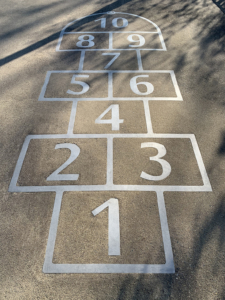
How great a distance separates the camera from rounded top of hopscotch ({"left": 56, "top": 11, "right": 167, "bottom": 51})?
10.5 m

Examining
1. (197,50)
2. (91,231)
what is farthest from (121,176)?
(197,50)

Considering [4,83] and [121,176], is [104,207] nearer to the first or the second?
[121,176]

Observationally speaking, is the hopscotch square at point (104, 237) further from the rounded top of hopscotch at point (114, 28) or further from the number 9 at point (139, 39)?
the number 9 at point (139, 39)

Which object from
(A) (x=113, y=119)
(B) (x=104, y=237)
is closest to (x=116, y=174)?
(B) (x=104, y=237)

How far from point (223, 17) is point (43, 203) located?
12.8 m

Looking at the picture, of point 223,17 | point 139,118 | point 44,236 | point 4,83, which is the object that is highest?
point 223,17

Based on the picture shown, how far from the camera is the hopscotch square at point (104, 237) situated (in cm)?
456

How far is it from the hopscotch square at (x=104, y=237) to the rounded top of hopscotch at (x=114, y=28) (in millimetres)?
7151

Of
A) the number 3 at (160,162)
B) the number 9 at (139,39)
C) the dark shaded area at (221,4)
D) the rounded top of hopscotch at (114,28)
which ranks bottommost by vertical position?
the number 3 at (160,162)

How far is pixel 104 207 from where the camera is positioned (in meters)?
5.34

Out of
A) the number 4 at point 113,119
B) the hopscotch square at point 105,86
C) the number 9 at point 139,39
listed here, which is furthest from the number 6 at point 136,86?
the number 9 at point 139,39

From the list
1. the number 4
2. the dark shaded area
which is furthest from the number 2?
the dark shaded area

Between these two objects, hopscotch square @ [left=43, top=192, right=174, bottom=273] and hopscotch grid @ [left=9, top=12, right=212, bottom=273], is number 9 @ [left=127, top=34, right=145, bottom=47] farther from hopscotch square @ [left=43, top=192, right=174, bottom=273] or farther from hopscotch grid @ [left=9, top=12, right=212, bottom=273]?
hopscotch square @ [left=43, top=192, right=174, bottom=273]

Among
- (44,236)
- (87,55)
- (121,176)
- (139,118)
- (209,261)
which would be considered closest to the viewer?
(209,261)
